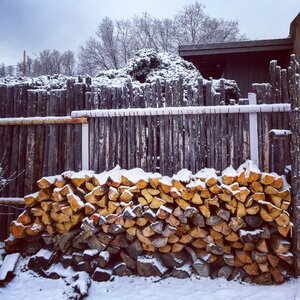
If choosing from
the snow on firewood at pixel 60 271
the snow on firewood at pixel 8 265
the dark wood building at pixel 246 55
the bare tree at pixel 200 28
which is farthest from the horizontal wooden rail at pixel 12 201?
the bare tree at pixel 200 28

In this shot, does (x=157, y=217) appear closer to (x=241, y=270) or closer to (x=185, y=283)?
(x=185, y=283)

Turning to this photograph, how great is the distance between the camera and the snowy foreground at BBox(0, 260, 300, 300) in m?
3.66

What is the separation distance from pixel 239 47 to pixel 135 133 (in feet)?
26.7

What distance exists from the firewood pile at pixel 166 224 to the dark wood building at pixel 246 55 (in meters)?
8.19

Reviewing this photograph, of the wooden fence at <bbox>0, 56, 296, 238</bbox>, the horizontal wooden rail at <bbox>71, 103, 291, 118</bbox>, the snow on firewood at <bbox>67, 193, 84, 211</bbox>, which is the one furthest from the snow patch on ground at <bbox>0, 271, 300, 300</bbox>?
the horizontal wooden rail at <bbox>71, 103, 291, 118</bbox>

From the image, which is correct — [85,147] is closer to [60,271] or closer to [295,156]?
[60,271]

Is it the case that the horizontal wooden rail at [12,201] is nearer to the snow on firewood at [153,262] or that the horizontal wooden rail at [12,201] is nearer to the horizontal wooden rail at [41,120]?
the horizontal wooden rail at [41,120]

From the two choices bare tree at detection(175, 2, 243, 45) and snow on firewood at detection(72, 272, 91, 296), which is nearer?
snow on firewood at detection(72, 272, 91, 296)

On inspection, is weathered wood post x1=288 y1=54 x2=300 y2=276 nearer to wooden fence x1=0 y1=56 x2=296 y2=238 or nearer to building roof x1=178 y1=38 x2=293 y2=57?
wooden fence x1=0 y1=56 x2=296 y2=238

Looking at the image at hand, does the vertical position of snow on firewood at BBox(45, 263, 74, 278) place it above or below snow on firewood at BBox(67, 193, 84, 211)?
below

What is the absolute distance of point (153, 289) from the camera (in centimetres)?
387

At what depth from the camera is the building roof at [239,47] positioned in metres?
11.2

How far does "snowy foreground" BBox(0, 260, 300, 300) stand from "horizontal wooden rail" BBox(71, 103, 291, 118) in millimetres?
2354

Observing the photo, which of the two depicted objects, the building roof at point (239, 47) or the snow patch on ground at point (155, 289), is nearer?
the snow patch on ground at point (155, 289)
